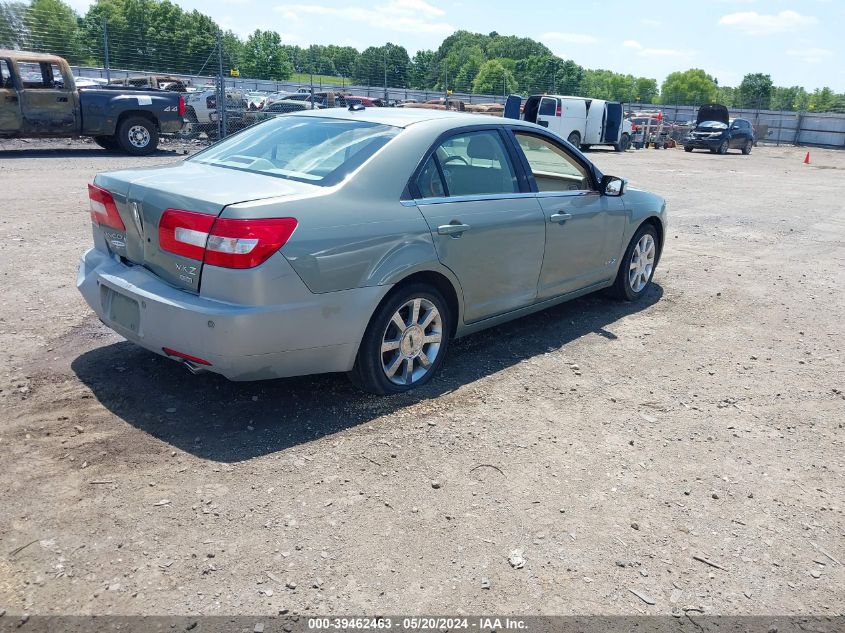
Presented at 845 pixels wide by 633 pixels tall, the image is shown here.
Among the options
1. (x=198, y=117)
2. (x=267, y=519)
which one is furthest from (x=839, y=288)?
(x=198, y=117)

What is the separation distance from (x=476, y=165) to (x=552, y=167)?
3.91 feet

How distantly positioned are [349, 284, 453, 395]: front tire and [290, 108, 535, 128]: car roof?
3.55 ft

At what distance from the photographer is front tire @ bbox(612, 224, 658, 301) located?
6230 millimetres

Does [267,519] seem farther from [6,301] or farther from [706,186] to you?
[706,186]

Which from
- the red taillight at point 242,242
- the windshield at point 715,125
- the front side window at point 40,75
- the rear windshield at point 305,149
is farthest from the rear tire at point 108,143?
the windshield at point 715,125

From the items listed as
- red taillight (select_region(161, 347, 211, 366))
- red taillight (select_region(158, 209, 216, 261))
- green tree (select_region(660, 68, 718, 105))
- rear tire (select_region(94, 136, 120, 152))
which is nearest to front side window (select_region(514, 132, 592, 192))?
red taillight (select_region(158, 209, 216, 261))

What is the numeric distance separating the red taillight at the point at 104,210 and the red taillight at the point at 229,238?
63 cm

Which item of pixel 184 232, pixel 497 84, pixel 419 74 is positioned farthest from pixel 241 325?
pixel 497 84

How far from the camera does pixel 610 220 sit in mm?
5723

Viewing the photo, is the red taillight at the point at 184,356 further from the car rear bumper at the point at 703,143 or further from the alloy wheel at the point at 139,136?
the car rear bumper at the point at 703,143

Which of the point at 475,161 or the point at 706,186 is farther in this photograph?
the point at 706,186

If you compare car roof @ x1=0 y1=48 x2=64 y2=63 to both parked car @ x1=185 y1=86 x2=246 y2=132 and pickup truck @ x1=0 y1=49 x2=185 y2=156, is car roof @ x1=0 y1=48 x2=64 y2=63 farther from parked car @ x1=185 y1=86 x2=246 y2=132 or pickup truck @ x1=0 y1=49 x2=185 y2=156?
parked car @ x1=185 y1=86 x2=246 y2=132

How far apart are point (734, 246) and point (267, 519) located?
26.9ft

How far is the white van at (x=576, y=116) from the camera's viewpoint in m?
26.0
